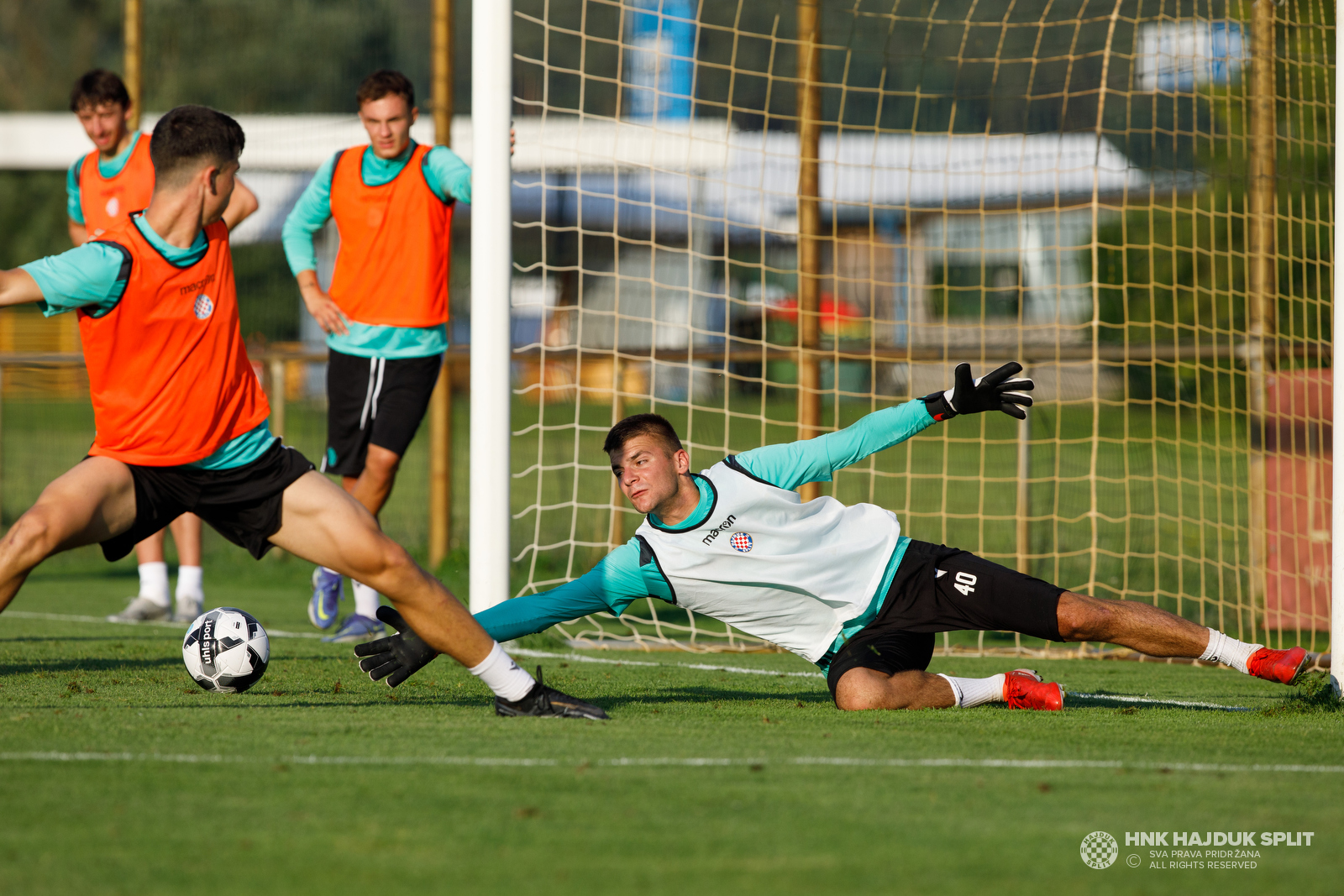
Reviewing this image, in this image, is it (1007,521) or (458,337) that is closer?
(1007,521)

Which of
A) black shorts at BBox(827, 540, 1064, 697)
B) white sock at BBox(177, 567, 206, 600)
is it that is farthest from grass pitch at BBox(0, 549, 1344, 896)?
white sock at BBox(177, 567, 206, 600)

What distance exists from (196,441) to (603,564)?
139cm

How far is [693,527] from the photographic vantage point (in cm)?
466

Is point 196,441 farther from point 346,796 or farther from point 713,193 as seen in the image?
point 713,193

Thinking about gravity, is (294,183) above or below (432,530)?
above

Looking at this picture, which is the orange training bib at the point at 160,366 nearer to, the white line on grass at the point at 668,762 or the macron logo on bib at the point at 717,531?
the white line on grass at the point at 668,762

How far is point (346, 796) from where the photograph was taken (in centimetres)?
313

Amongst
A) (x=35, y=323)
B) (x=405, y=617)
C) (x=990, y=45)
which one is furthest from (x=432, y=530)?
(x=35, y=323)

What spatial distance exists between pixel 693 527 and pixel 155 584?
13.6 feet

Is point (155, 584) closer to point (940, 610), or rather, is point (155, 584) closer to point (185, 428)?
point (185, 428)

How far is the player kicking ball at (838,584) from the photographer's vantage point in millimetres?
4637

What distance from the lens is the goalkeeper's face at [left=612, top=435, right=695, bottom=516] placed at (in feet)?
15.0

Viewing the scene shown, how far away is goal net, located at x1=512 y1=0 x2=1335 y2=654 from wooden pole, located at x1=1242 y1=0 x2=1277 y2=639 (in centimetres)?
2

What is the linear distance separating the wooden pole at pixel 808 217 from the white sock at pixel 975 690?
312 centimetres
